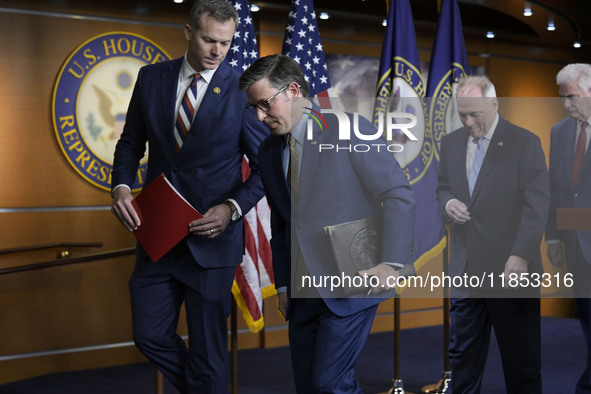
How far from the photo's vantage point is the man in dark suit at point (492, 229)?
2.77 m

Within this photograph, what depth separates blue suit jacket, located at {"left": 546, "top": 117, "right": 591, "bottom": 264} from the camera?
2.74 m

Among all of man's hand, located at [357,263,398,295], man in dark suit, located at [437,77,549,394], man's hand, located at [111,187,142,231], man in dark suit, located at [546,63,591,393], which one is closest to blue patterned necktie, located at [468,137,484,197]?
man in dark suit, located at [437,77,549,394]

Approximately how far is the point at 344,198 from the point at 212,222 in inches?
25.4

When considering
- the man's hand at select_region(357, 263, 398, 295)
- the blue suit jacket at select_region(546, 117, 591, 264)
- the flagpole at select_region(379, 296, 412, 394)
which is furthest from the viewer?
the flagpole at select_region(379, 296, 412, 394)

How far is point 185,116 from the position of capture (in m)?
2.96

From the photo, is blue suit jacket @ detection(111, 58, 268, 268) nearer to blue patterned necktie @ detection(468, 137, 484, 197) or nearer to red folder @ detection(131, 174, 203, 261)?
red folder @ detection(131, 174, 203, 261)

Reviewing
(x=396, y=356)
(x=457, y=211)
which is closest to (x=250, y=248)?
(x=396, y=356)

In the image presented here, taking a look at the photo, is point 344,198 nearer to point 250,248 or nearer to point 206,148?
point 206,148

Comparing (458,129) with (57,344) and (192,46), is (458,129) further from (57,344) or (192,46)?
(57,344)

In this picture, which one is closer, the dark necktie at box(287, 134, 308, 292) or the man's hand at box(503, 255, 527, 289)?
the dark necktie at box(287, 134, 308, 292)

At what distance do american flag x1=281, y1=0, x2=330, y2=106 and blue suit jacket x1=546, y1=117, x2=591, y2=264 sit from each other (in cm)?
179

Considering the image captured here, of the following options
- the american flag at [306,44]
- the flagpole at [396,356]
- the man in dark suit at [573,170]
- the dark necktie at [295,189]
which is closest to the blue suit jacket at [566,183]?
the man in dark suit at [573,170]

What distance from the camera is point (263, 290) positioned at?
13.9ft

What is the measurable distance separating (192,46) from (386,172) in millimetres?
1025
